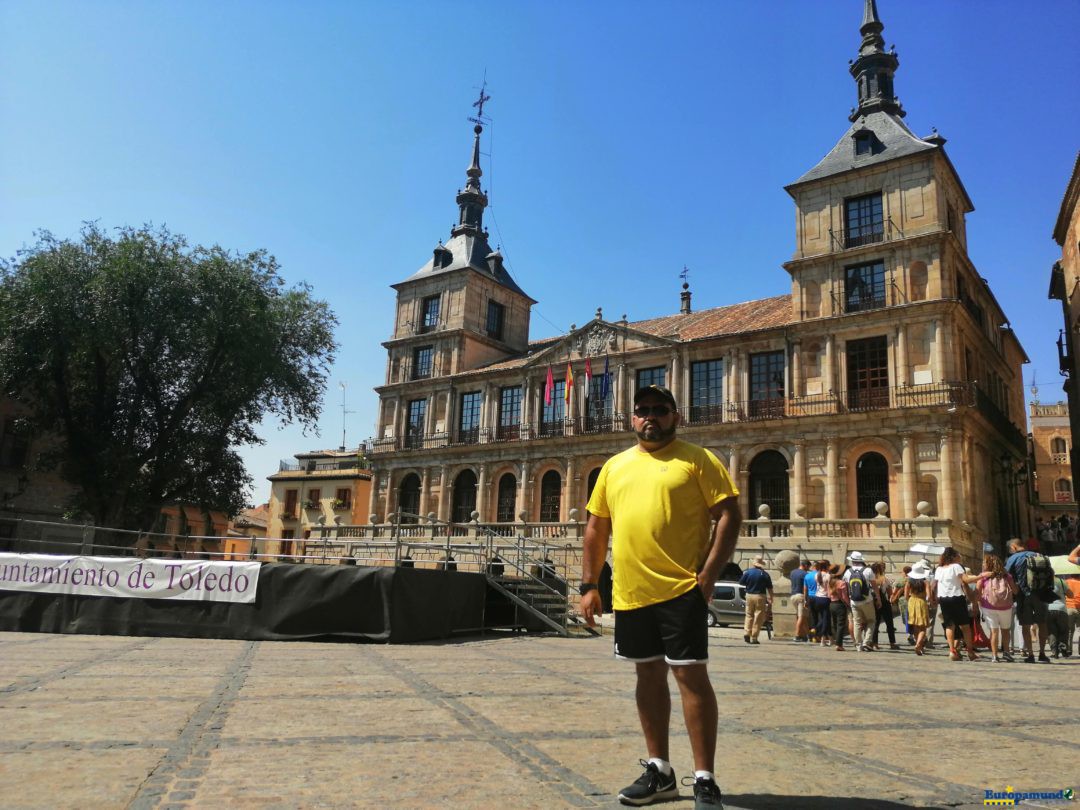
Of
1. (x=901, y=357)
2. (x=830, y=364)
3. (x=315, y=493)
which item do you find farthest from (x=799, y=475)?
(x=315, y=493)

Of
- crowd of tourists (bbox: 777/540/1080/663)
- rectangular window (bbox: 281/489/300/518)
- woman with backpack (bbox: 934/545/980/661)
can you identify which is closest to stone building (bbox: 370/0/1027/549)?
rectangular window (bbox: 281/489/300/518)

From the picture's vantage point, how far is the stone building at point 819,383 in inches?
1046

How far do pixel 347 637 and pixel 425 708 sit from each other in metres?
6.90

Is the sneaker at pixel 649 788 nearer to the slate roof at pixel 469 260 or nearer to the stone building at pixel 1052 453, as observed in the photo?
the slate roof at pixel 469 260

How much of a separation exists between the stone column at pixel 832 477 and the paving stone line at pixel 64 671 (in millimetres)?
22964

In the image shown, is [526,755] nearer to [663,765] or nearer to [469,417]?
[663,765]

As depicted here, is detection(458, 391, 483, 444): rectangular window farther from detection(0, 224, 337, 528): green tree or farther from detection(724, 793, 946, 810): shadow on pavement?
detection(724, 793, 946, 810): shadow on pavement

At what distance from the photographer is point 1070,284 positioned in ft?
108

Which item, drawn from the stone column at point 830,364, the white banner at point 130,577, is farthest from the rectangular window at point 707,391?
the white banner at point 130,577

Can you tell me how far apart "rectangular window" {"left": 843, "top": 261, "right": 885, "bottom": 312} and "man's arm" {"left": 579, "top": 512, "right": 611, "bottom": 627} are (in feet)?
88.7

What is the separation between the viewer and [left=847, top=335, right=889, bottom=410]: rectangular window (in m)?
27.3

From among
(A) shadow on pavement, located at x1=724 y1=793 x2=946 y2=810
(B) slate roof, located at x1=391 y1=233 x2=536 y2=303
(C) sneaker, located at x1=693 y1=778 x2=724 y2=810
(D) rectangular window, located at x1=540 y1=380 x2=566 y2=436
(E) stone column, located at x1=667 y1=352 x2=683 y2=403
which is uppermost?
(B) slate roof, located at x1=391 y1=233 x2=536 y2=303

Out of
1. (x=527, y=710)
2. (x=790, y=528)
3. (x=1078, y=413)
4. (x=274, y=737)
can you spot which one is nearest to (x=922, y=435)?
(x=790, y=528)

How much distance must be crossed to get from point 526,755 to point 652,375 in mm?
30710
